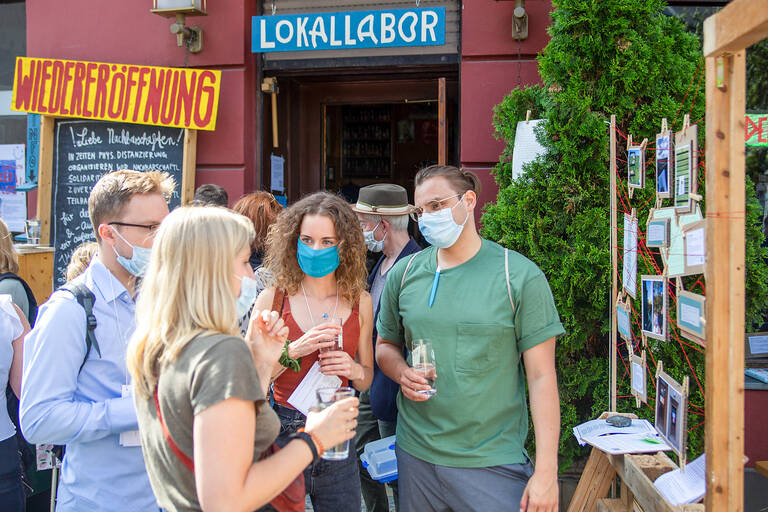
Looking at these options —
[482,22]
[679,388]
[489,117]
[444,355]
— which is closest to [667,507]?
[679,388]

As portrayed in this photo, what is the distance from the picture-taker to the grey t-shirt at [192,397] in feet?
4.91

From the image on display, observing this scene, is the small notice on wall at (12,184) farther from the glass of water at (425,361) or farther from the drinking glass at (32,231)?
the glass of water at (425,361)

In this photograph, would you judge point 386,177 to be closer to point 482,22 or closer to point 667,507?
point 482,22

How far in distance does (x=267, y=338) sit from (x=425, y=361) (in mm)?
611

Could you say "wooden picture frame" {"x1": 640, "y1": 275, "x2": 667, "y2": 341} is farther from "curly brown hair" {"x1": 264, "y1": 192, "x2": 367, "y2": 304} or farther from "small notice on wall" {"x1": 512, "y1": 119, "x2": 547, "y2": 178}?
"small notice on wall" {"x1": 512, "y1": 119, "x2": 547, "y2": 178}

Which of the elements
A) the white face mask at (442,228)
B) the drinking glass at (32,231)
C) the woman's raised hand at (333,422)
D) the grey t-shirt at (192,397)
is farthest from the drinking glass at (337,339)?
the drinking glass at (32,231)

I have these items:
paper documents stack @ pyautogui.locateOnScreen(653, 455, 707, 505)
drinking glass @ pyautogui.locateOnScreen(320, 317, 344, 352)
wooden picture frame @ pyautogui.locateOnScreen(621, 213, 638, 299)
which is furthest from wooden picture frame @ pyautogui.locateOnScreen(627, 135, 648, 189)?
drinking glass @ pyautogui.locateOnScreen(320, 317, 344, 352)

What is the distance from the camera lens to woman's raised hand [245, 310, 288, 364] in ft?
6.33

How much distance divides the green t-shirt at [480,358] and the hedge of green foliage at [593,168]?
1.34m

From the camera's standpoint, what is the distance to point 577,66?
371 cm

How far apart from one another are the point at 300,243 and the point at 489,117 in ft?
8.53

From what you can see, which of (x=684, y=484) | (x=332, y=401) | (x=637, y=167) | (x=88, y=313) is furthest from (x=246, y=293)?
(x=637, y=167)

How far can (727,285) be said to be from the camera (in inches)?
70.5

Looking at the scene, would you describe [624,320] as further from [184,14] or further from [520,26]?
[184,14]
